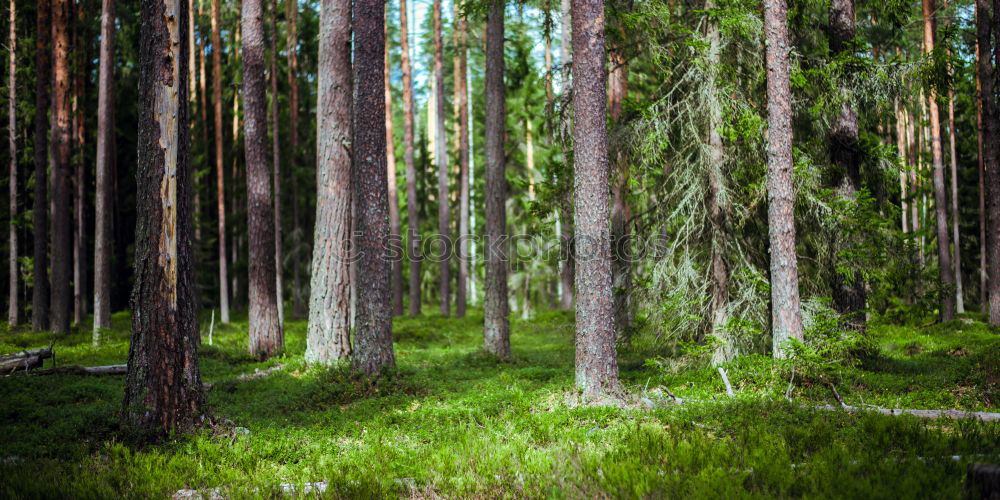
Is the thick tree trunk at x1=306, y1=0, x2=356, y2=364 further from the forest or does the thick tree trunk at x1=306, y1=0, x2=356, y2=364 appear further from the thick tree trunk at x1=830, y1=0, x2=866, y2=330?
the thick tree trunk at x1=830, y1=0, x2=866, y2=330

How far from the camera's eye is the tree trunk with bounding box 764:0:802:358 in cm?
1024

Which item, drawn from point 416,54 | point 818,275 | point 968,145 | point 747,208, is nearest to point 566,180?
point 747,208

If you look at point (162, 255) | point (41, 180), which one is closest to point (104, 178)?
point (41, 180)

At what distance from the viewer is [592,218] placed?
9.02 m

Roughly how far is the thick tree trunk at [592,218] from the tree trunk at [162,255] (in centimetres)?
491

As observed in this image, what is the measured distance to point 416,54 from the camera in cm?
3734

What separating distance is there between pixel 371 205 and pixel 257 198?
15.2 feet

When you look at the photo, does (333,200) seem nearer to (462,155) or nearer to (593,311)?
(593,311)

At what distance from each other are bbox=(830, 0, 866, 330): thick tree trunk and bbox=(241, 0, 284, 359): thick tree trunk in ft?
37.7

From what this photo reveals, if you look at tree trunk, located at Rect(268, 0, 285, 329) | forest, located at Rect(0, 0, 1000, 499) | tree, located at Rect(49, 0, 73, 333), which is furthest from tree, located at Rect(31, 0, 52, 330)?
tree trunk, located at Rect(268, 0, 285, 329)

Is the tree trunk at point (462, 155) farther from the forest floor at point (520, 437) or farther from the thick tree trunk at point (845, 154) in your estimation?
the thick tree trunk at point (845, 154)

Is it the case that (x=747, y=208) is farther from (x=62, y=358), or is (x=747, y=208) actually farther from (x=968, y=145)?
(x=968, y=145)

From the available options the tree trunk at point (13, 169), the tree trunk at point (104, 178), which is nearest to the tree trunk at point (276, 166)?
the tree trunk at point (104, 178)

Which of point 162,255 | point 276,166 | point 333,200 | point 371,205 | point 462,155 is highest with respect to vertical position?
point 462,155
